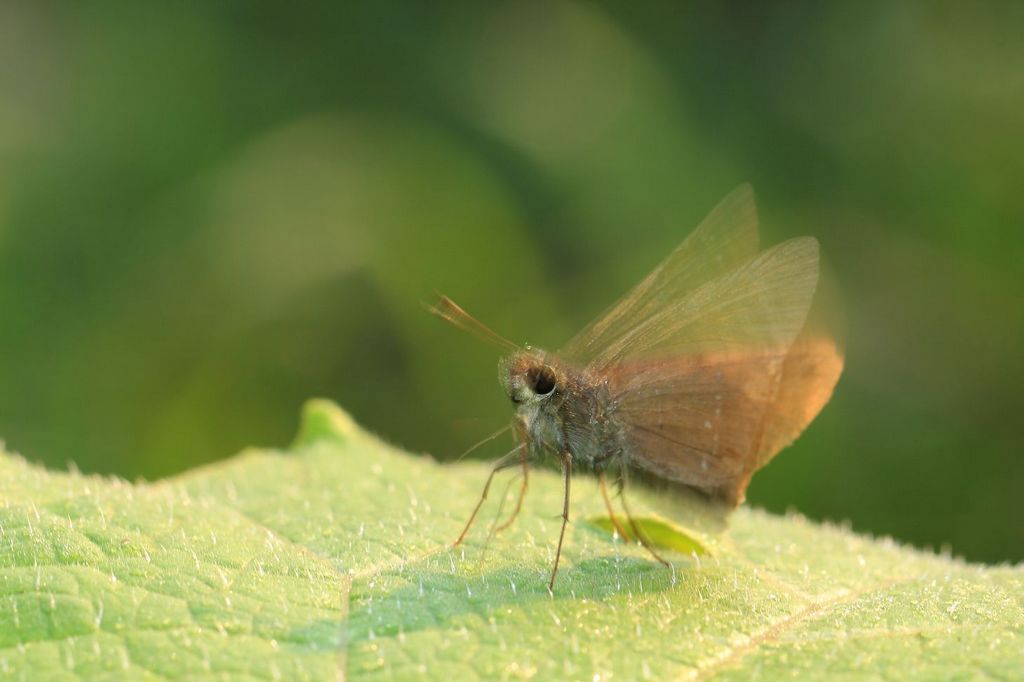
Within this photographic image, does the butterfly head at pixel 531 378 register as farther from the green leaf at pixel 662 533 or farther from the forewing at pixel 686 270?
the green leaf at pixel 662 533

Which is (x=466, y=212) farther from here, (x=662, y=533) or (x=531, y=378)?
(x=531, y=378)

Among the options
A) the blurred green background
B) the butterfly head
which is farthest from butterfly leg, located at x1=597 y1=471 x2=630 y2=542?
the blurred green background

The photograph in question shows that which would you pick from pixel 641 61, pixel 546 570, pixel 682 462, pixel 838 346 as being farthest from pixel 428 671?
pixel 641 61

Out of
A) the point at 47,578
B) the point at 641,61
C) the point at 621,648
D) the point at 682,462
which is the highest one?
the point at 641,61

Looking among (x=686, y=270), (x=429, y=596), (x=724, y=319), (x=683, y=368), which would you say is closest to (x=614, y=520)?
(x=683, y=368)

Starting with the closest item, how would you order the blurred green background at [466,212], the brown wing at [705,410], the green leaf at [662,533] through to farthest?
the brown wing at [705,410], the green leaf at [662,533], the blurred green background at [466,212]

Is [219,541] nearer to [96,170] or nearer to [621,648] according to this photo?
[621,648]

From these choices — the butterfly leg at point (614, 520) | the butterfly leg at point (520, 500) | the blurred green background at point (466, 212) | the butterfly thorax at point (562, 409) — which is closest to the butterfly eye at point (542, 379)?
the butterfly thorax at point (562, 409)
